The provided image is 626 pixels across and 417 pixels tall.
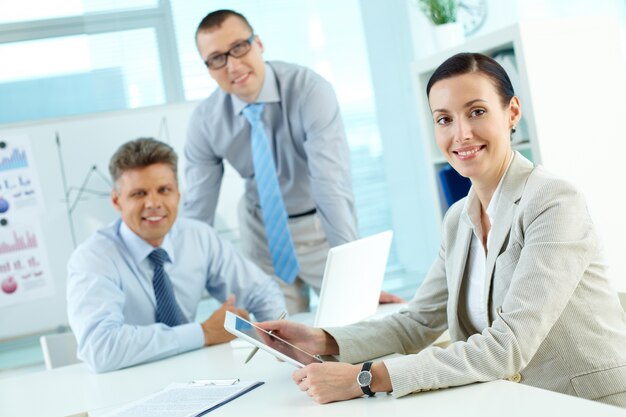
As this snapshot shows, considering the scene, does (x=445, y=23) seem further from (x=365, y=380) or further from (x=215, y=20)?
(x=365, y=380)

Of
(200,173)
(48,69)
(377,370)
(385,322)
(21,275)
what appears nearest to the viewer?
(377,370)

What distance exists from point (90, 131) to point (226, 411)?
2.89 metres

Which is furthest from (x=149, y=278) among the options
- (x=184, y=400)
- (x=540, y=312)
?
(x=540, y=312)

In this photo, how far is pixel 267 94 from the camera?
11.7ft

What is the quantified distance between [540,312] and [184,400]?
2.58 feet

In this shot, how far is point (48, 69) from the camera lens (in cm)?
467

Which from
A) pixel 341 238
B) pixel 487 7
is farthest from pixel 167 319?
pixel 487 7

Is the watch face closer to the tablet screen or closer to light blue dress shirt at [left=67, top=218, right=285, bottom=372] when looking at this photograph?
the tablet screen

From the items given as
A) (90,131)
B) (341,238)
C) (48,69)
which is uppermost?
(48,69)

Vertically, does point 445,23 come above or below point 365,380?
above

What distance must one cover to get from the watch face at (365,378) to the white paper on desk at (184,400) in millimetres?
329

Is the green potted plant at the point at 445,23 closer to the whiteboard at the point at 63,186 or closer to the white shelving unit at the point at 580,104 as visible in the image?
the white shelving unit at the point at 580,104

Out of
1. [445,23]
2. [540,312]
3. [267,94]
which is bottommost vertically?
[540,312]

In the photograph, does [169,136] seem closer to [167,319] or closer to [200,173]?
[200,173]
